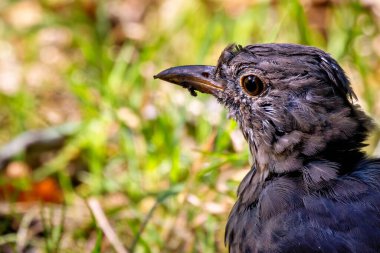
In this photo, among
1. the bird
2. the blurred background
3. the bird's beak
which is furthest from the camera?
the blurred background

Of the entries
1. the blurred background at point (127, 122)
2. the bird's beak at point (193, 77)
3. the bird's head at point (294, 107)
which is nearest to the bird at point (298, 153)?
the bird's head at point (294, 107)

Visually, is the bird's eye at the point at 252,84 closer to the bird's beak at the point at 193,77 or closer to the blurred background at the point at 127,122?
the bird's beak at the point at 193,77

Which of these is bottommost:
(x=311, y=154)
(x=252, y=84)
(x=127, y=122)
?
(x=311, y=154)

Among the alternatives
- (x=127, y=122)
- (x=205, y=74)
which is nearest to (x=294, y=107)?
(x=205, y=74)

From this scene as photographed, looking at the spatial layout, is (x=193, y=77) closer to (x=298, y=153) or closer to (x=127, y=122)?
(x=298, y=153)

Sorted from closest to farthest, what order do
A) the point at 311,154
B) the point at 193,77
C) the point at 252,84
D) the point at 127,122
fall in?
the point at 311,154 → the point at 252,84 → the point at 193,77 → the point at 127,122

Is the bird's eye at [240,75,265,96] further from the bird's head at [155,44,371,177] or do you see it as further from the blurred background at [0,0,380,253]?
the blurred background at [0,0,380,253]

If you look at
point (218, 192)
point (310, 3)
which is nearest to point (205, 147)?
point (218, 192)

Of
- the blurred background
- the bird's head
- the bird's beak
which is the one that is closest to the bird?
the bird's head
